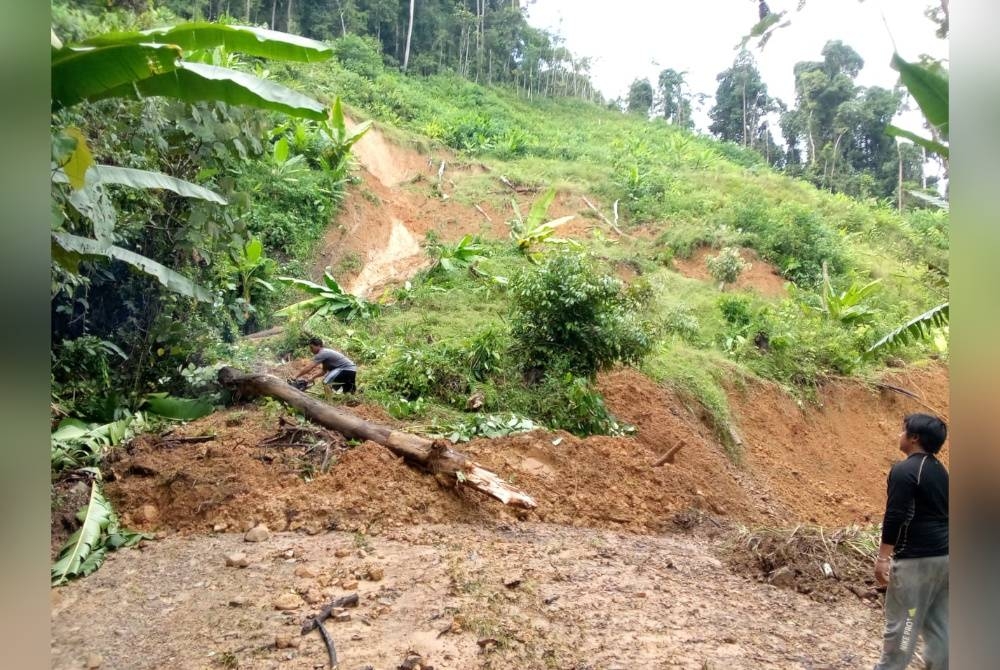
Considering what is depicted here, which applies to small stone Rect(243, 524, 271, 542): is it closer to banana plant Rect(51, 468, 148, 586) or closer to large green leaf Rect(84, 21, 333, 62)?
banana plant Rect(51, 468, 148, 586)

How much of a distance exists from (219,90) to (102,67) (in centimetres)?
50

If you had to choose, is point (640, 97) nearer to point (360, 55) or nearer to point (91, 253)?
point (360, 55)

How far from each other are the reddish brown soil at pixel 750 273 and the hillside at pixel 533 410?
0.09 ft

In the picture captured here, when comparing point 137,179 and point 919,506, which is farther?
point 137,179

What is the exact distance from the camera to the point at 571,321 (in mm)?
5043

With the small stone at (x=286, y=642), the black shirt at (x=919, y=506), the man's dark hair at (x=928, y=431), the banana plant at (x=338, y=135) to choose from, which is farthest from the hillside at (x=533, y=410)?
the man's dark hair at (x=928, y=431)

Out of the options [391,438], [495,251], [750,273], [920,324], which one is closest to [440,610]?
[391,438]

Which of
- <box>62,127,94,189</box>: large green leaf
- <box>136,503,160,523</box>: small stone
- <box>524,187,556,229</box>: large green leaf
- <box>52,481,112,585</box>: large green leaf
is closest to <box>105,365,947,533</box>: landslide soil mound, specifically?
<box>136,503,160,523</box>: small stone

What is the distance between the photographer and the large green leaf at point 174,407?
14.8 feet

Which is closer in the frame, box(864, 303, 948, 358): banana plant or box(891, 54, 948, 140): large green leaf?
box(891, 54, 948, 140): large green leaf

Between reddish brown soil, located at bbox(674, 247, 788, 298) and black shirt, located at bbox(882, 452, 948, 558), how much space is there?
347 cm

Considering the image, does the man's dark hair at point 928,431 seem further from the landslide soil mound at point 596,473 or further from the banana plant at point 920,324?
the landslide soil mound at point 596,473

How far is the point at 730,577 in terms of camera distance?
3.35m

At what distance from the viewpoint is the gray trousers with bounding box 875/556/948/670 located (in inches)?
84.3
